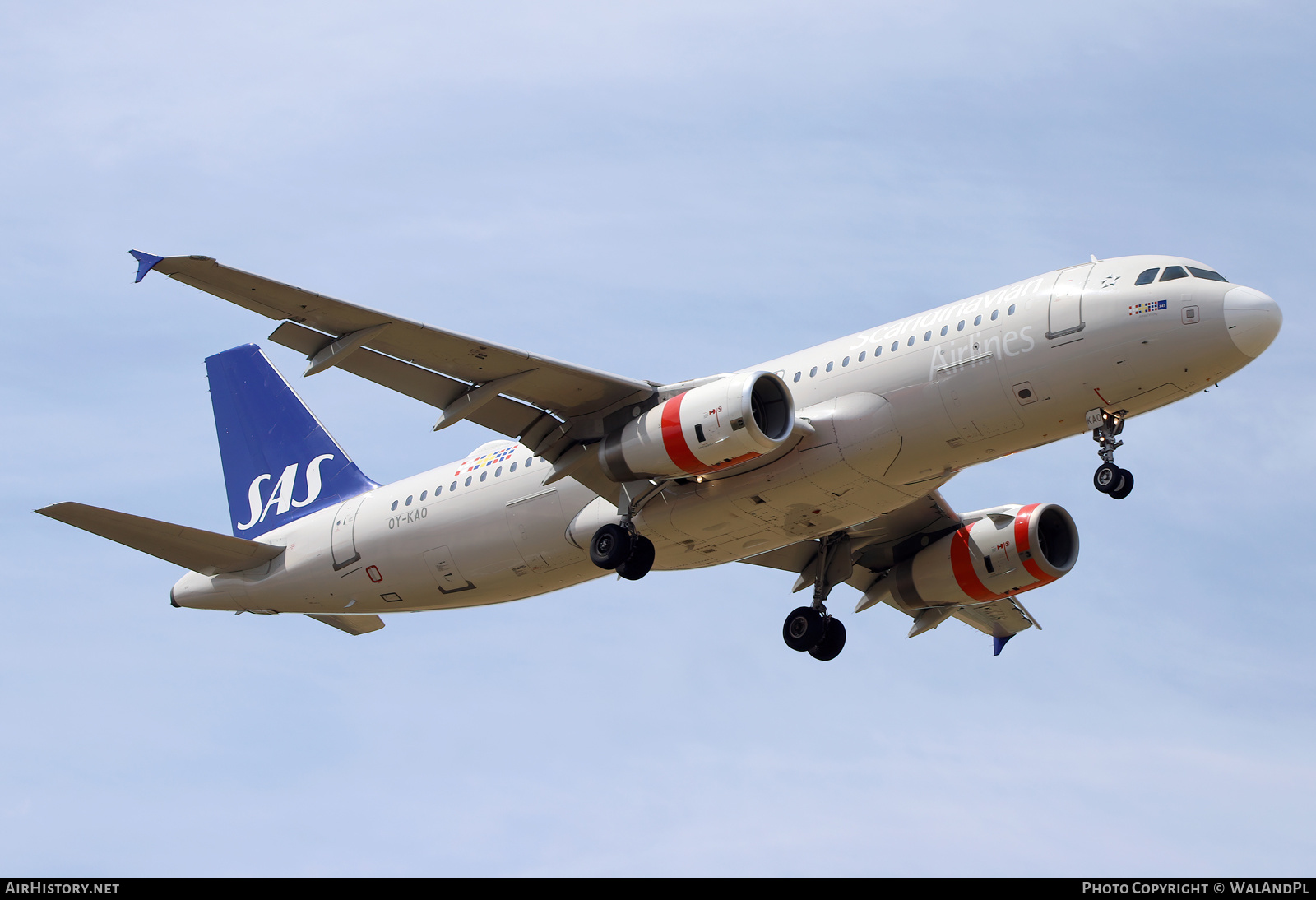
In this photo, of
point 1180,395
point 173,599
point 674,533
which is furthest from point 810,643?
point 173,599

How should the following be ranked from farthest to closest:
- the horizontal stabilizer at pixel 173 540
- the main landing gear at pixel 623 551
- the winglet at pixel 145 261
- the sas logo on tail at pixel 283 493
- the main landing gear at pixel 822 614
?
1. the sas logo on tail at pixel 283 493
2. the main landing gear at pixel 822 614
3. the horizontal stabilizer at pixel 173 540
4. the main landing gear at pixel 623 551
5. the winglet at pixel 145 261

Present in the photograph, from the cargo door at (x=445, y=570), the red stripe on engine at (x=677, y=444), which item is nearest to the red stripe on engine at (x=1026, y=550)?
the red stripe on engine at (x=677, y=444)

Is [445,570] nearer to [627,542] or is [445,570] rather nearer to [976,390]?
[627,542]

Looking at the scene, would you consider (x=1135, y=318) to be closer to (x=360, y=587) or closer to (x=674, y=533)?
(x=674, y=533)

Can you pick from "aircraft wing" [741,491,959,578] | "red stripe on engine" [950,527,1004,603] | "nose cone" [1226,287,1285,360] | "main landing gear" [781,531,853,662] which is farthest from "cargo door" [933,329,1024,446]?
"main landing gear" [781,531,853,662]

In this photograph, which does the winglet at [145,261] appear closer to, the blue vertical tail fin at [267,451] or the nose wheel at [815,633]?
the blue vertical tail fin at [267,451]

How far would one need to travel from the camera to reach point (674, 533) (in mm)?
30719

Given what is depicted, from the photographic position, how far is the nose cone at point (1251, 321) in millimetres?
26531

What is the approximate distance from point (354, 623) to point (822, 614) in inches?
435

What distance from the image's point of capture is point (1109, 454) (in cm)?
2756

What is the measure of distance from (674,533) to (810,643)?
5708mm

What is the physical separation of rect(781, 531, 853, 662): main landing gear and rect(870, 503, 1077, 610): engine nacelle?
1713mm

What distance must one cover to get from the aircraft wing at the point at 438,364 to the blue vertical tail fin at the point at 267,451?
24.2 feet

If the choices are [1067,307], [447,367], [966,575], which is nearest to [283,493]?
[447,367]
